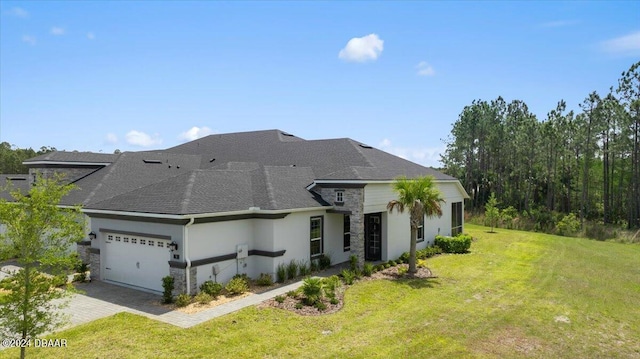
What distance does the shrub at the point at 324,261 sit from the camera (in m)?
18.0

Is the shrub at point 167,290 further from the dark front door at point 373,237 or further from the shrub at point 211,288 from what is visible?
the dark front door at point 373,237

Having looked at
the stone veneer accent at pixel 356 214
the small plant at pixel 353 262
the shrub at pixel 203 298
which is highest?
the stone veneer accent at pixel 356 214

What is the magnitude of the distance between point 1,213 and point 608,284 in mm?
20795

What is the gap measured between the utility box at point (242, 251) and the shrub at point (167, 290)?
2.81 m

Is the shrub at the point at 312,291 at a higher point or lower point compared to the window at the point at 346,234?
lower

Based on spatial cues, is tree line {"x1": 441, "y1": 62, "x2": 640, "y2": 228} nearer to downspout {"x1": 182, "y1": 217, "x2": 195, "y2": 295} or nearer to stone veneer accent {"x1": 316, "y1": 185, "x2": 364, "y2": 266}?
stone veneer accent {"x1": 316, "y1": 185, "x2": 364, "y2": 266}

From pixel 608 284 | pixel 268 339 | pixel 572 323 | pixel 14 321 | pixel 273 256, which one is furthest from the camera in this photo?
pixel 608 284

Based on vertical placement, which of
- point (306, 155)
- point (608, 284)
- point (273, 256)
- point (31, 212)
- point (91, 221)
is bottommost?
point (608, 284)

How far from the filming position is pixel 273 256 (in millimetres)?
15547

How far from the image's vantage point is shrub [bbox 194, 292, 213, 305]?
12.9 meters

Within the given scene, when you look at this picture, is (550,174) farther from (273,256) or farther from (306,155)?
(273,256)

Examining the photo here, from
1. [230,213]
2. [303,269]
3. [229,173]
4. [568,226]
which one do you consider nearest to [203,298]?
[230,213]

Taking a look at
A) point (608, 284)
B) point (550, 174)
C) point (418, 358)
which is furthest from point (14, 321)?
point (550, 174)

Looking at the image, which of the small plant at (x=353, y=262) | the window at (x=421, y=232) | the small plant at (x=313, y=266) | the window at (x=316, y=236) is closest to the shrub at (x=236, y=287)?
the small plant at (x=313, y=266)
